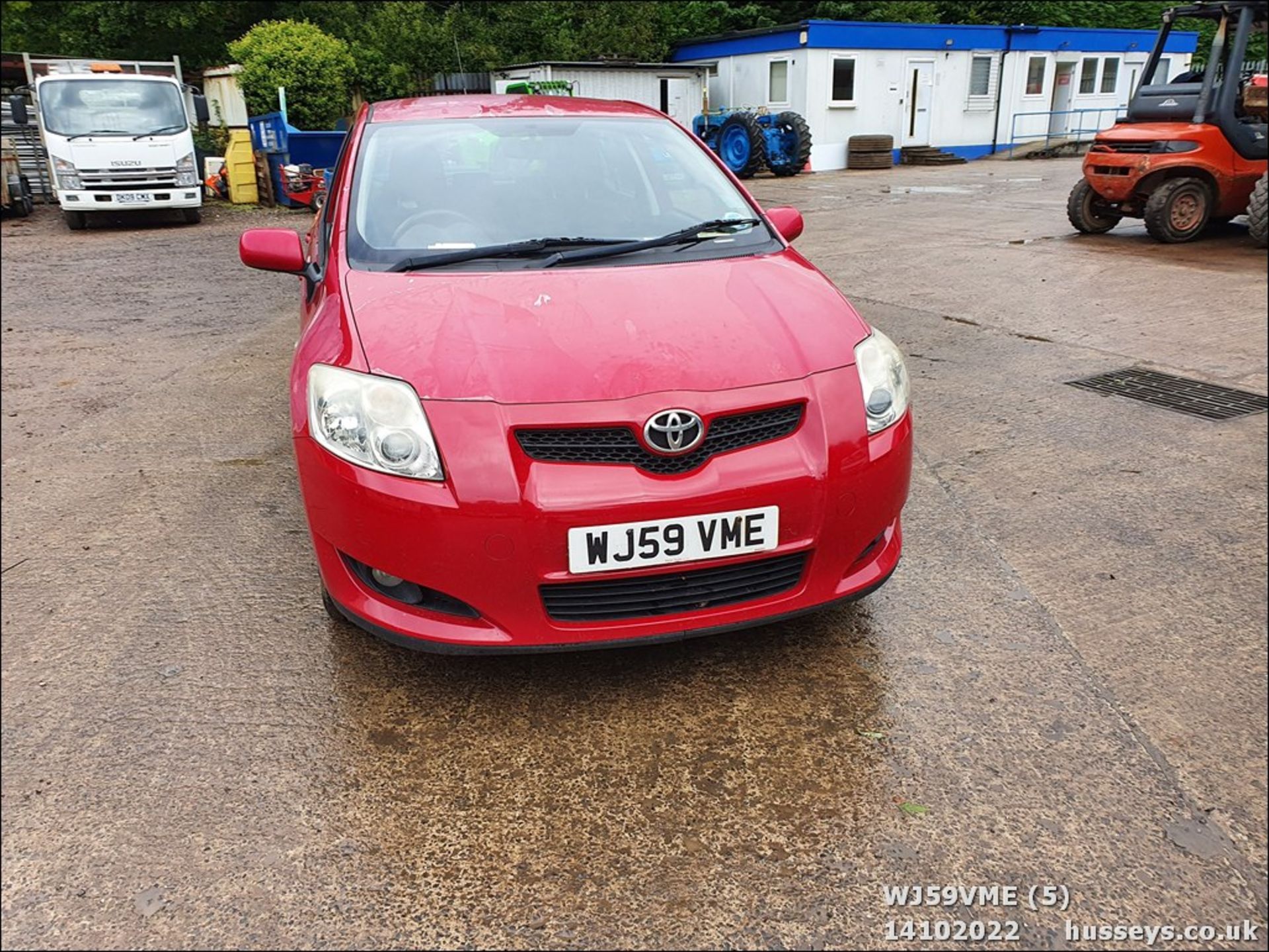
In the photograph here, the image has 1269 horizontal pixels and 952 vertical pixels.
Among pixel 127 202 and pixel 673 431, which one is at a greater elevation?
pixel 673 431

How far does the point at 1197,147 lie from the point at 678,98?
1731cm

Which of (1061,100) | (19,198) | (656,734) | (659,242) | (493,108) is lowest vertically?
(19,198)

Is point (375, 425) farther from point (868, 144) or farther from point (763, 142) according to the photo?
point (868, 144)

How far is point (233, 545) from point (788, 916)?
7.86ft

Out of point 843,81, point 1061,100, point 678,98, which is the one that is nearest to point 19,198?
point 678,98

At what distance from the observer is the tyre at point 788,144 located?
20.8 metres

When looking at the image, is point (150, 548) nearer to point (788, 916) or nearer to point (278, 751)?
point (278, 751)

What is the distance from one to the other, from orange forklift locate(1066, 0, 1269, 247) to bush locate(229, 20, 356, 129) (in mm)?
15057

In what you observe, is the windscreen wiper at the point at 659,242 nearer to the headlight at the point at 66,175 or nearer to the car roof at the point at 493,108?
the car roof at the point at 493,108

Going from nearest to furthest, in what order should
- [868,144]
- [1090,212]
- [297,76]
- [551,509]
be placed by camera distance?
[551,509]
[1090,212]
[297,76]
[868,144]

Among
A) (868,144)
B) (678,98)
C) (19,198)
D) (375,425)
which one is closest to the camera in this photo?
(375,425)

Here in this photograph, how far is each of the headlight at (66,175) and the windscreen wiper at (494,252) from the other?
13.0 m

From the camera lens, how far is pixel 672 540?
87.1 inches

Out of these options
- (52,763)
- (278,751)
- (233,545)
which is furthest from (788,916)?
(233,545)
